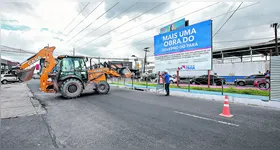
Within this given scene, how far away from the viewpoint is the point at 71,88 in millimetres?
9352

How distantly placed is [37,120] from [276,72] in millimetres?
10192

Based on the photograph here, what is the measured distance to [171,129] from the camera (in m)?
4.07

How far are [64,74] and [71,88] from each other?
109 centimetres

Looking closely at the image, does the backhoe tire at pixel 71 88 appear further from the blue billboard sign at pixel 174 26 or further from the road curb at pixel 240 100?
the blue billboard sign at pixel 174 26

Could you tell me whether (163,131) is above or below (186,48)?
below

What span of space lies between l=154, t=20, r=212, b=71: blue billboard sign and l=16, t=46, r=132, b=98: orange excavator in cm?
678

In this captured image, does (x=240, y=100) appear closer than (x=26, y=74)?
Yes

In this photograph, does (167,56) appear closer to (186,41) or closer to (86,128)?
(186,41)

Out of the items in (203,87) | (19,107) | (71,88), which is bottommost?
(19,107)

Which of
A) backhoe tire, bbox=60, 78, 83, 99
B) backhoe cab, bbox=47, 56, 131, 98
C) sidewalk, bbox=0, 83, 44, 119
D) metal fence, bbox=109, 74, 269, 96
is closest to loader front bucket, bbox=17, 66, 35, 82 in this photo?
sidewalk, bbox=0, 83, 44, 119

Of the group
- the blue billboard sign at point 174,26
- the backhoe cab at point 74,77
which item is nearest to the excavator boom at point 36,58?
the backhoe cab at point 74,77

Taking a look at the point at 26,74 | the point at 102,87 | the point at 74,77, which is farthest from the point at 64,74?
the point at 26,74

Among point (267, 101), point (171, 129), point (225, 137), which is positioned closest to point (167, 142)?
point (171, 129)

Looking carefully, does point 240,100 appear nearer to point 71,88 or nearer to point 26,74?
point 71,88
